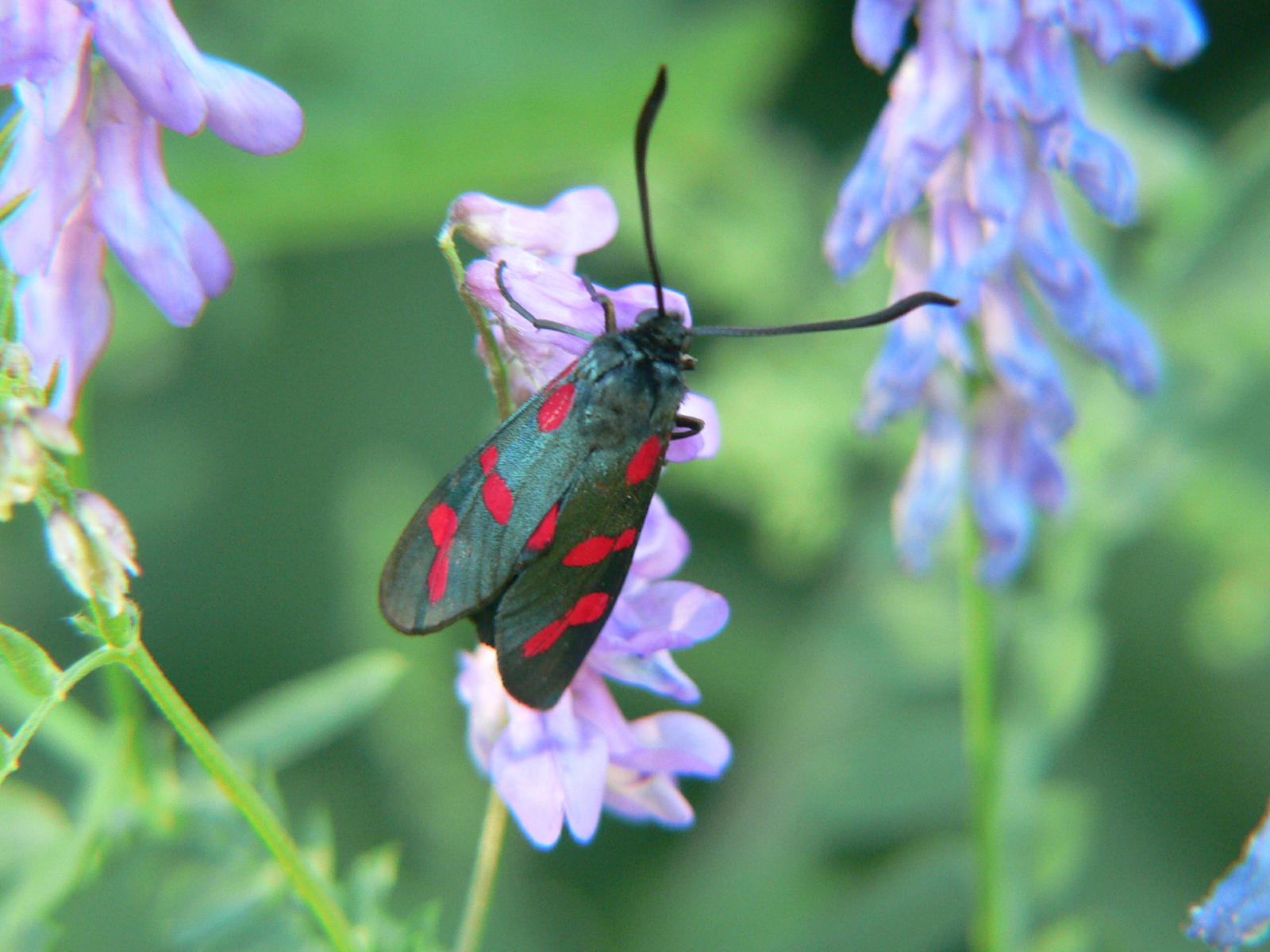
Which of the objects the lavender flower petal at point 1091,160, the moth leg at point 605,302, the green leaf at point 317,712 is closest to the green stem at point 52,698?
the moth leg at point 605,302

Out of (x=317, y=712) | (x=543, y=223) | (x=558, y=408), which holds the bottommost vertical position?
(x=317, y=712)

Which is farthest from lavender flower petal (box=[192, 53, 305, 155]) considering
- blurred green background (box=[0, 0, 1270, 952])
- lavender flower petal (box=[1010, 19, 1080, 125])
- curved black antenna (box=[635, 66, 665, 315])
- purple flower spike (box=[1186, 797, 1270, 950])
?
purple flower spike (box=[1186, 797, 1270, 950])

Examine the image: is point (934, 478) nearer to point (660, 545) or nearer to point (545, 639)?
point (660, 545)

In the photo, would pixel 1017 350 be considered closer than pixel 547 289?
No

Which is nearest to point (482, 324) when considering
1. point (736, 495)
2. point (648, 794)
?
point (648, 794)

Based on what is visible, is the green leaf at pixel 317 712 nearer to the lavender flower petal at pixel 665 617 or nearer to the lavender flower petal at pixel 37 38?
the lavender flower petal at pixel 665 617

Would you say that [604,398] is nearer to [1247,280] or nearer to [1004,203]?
[1004,203]
